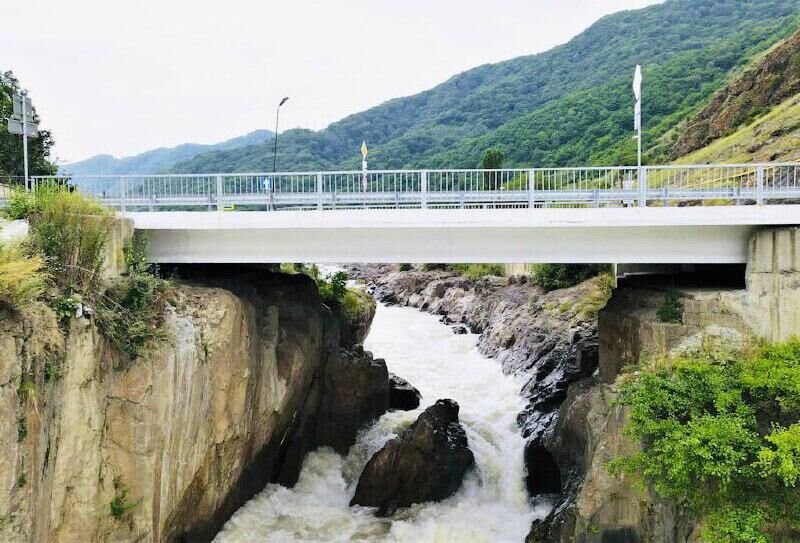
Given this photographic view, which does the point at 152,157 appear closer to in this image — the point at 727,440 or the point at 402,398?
the point at 402,398

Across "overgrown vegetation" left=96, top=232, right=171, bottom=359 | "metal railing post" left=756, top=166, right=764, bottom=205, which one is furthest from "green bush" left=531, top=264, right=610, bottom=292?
"overgrown vegetation" left=96, top=232, right=171, bottom=359

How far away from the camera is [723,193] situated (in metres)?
13.5

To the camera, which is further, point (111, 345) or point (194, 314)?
point (194, 314)

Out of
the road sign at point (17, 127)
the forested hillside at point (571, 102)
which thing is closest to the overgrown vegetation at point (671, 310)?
the road sign at point (17, 127)

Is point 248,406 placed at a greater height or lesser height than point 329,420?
greater

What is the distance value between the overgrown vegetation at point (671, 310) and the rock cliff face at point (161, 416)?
850 cm

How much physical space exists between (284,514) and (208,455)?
3.26 m

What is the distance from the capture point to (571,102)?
66688 mm

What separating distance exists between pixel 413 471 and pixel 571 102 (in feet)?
190

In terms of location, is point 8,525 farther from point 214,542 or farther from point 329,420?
point 329,420

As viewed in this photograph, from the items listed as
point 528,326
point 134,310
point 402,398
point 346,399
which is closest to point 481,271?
point 528,326

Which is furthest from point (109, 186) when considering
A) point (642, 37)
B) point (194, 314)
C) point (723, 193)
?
point (642, 37)

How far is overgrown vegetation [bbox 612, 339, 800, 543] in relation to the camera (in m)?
9.05

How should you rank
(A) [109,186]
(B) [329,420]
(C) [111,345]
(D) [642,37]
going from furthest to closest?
(D) [642,37]
(B) [329,420]
(A) [109,186]
(C) [111,345]
